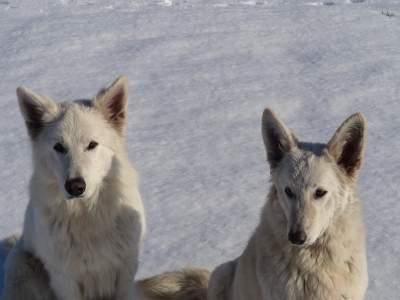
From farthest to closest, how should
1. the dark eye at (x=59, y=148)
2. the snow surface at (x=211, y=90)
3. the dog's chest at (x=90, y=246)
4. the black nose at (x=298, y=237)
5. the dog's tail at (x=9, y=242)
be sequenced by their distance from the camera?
the snow surface at (x=211, y=90) → the dog's tail at (x=9, y=242) → the dog's chest at (x=90, y=246) → the dark eye at (x=59, y=148) → the black nose at (x=298, y=237)

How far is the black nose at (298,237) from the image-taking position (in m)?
3.25

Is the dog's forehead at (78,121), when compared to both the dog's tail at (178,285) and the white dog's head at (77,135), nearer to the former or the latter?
the white dog's head at (77,135)

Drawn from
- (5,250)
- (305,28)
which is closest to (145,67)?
(305,28)

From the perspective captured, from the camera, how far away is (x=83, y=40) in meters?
10.1

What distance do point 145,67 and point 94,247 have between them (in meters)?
5.44

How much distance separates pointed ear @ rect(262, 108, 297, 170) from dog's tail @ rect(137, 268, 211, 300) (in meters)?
1.37

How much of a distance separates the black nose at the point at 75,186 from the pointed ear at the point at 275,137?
1365mm

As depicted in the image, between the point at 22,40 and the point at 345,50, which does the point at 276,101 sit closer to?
the point at 345,50

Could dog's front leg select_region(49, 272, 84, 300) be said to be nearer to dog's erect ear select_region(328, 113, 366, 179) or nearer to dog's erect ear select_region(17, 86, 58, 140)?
dog's erect ear select_region(17, 86, 58, 140)

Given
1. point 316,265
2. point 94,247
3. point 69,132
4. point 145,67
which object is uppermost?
point 69,132

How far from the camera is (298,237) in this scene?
3.26m

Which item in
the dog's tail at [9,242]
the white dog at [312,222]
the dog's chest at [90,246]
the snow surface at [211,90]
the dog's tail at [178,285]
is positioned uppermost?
the white dog at [312,222]

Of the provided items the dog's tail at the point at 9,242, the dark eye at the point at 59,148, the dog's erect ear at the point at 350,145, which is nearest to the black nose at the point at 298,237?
the dog's erect ear at the point at 350,145

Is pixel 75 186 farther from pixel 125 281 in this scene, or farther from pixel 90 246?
pixel 125 281
